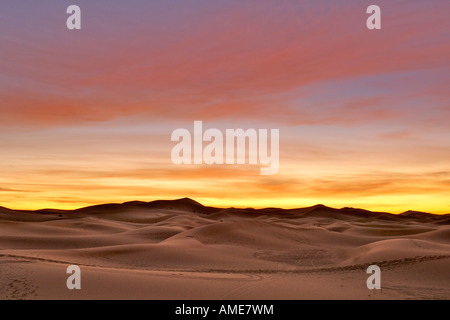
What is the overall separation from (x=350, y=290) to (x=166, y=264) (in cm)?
946

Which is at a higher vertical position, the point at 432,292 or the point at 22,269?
the point at 22,269

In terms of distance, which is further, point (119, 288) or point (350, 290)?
point (350, 290)

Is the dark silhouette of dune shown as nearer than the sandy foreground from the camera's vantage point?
No

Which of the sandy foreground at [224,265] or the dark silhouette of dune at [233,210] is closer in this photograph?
the sandy foreground at [224,265]

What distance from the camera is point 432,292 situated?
1425 cm

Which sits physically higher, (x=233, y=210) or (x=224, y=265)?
(x=233, y=210)

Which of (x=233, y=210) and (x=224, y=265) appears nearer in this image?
(x=224, y=265)
